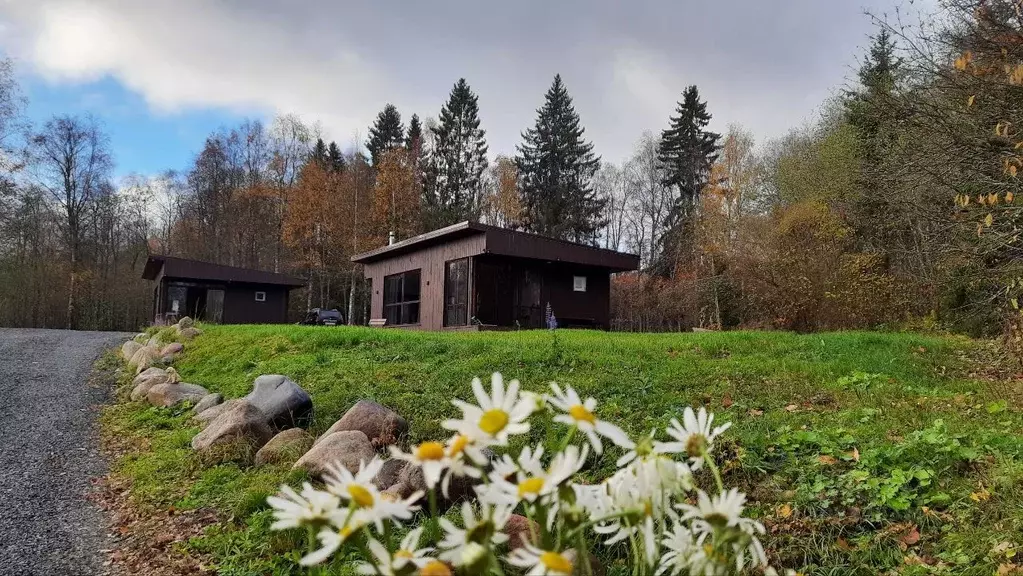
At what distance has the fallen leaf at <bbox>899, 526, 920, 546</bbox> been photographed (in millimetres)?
2961

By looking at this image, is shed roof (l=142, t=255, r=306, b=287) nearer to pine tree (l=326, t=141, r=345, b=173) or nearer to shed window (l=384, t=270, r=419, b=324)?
shed window (l=384, t=270, r=419, b=324)

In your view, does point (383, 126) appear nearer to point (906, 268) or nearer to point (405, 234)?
point (405, 234)

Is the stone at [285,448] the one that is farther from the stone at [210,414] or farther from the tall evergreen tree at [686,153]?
the tall evergreen tree at [686,153]

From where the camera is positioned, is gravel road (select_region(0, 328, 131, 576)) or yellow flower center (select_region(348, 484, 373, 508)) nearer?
yellow flower center (select_region(348, 484, 373, 508))

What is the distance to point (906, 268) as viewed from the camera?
14156 millimetres

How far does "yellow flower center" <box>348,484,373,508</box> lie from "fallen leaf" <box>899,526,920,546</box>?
10.4 ft

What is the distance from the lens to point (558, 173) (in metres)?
33.4

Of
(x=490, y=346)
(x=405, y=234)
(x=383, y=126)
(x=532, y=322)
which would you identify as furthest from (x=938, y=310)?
(x=383, y=126)

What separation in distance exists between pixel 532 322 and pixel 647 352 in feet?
27.1

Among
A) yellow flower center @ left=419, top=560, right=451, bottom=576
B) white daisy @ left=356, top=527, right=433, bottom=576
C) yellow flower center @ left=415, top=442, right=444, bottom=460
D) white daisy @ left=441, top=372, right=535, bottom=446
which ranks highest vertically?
white daisy @ left=441, top=372, right=535, bottom=446

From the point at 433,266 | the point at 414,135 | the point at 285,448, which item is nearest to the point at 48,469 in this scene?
the point at 285,448

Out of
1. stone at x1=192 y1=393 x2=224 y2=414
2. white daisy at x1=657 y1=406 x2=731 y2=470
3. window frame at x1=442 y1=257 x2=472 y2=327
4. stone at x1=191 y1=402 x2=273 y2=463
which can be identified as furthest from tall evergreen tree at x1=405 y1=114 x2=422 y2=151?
white daisy at x1=657 y1=406 x2=731 y2=470

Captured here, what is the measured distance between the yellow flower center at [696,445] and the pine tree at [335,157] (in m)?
33.9

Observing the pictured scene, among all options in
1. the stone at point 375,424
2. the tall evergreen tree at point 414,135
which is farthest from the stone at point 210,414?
the tall evergreen tree at point 414,135
